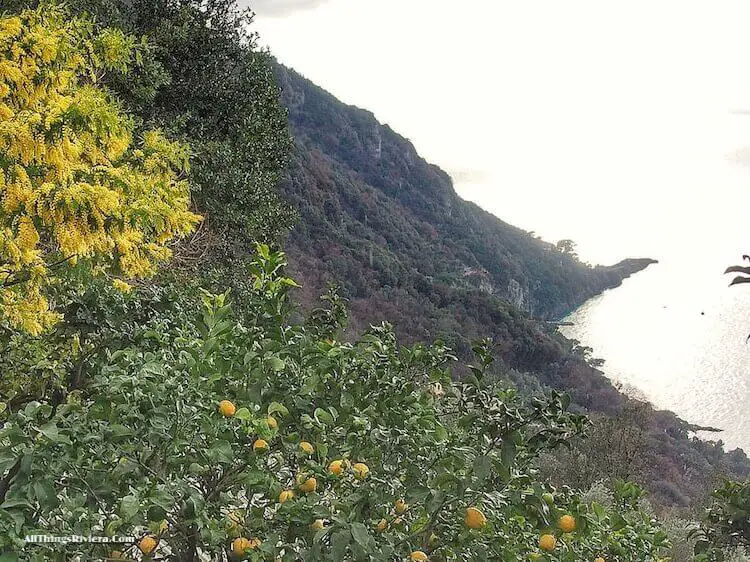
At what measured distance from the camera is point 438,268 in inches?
1913

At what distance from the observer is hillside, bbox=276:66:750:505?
26.7 meters

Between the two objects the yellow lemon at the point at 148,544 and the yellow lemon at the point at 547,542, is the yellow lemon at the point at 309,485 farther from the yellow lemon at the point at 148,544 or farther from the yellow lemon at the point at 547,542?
the yellow lemon at the point at 547,542

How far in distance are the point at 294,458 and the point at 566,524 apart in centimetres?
73

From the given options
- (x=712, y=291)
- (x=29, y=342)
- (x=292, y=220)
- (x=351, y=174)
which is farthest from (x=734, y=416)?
(x=351, y=174)

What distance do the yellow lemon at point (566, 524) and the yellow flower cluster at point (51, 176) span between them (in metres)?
2.96

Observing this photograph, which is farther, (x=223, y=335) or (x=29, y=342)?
(x=29, y=342)

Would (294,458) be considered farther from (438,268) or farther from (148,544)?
(438,268)

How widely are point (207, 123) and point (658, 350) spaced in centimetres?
3532

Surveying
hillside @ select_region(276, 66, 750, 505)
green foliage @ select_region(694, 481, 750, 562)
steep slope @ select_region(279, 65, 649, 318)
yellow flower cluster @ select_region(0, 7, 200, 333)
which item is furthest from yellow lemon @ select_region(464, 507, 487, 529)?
steep slope @ select_region(279, 65, 649, 318)

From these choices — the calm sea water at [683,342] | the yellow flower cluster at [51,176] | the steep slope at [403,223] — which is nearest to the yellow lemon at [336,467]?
the yellow flower cluster at [51,176]

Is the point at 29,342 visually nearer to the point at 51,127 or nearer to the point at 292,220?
the point at 51,127

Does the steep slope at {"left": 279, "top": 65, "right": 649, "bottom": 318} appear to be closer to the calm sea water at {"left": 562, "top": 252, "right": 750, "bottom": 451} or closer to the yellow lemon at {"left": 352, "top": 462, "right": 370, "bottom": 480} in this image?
the calm sea water at {"left": 562, "top": 252, "right": 750, "bottom": 451}

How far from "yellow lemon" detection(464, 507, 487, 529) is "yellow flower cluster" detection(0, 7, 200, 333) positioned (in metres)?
2.86

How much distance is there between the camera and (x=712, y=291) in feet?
158
